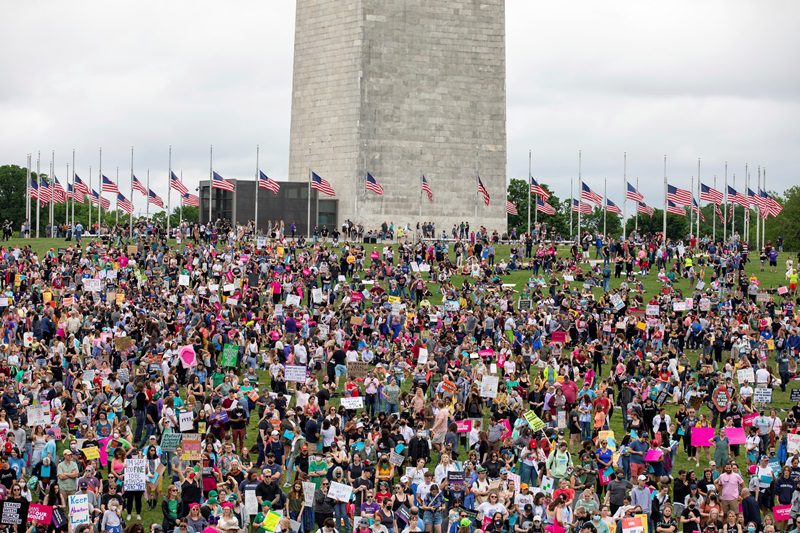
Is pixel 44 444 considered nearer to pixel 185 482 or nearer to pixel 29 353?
pixel 185 482

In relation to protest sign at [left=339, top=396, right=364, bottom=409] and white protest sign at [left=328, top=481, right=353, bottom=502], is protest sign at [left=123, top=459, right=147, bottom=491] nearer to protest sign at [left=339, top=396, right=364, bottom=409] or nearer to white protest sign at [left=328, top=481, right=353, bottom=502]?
white protest sign at [left=328, top=481, right=353, bottom=502]

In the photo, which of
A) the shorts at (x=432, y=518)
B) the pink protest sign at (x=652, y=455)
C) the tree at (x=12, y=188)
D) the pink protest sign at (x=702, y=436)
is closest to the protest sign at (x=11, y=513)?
the shorts at (x=432, y=518)

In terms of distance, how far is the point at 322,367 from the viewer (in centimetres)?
3700

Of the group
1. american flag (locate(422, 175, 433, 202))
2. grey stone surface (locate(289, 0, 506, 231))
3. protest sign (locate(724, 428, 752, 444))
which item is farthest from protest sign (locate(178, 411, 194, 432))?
grey stone surface (locate(289, 0, 506, 231))

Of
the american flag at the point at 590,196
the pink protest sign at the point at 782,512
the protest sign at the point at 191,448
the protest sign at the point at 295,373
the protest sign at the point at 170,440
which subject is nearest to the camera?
the pink protest sign at the point at 782,512

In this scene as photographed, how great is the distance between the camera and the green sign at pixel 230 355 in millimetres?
36219

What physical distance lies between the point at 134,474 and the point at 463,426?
7.10 meters

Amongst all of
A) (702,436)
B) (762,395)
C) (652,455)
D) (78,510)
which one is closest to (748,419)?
(702,436)

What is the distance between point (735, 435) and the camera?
1155 inches

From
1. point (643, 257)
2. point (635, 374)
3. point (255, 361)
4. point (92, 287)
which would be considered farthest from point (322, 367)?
point (643, 257)

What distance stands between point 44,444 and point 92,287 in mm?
18129

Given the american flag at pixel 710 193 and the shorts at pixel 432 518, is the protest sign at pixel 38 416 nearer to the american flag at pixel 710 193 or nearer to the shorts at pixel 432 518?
the shorts at pixel 432 518

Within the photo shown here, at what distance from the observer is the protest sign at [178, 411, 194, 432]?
93.7 ft

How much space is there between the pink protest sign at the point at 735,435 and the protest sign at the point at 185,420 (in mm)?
10340
